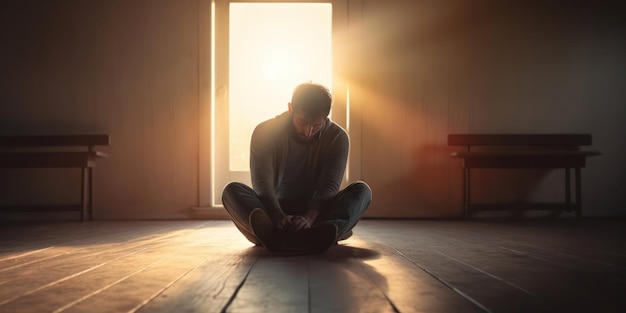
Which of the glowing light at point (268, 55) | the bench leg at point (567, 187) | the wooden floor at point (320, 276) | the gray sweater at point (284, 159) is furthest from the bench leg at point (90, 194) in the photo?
the bench leg at point (567, 187)

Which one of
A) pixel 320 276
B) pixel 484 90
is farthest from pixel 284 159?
pixel 484 90

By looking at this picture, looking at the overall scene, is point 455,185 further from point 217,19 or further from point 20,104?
point 20,104

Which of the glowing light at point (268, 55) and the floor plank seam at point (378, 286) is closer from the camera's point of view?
the floor plank seam at point (378, 286)

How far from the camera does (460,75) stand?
491 centimetres

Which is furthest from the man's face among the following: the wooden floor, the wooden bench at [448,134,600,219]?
the wooden bench at [448,134,600,219]

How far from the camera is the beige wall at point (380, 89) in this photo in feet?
15.8

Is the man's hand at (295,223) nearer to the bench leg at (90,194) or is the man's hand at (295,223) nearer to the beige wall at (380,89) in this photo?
the beige wall at (380,89)

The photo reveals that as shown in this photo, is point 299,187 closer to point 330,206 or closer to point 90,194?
point 330,206

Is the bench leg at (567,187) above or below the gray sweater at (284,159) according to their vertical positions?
below

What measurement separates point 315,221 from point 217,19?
3177 millimetres

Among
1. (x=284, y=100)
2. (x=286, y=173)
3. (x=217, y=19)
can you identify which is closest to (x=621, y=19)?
(x=284, y=100)

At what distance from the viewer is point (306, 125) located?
224 cm

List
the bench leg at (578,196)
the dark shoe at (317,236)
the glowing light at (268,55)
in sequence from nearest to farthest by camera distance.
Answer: the dark shoe at (317,236) < the bench leg at (578,196) < the glowing light at (268,55)

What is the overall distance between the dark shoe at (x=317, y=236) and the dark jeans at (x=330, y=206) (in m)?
0.05
